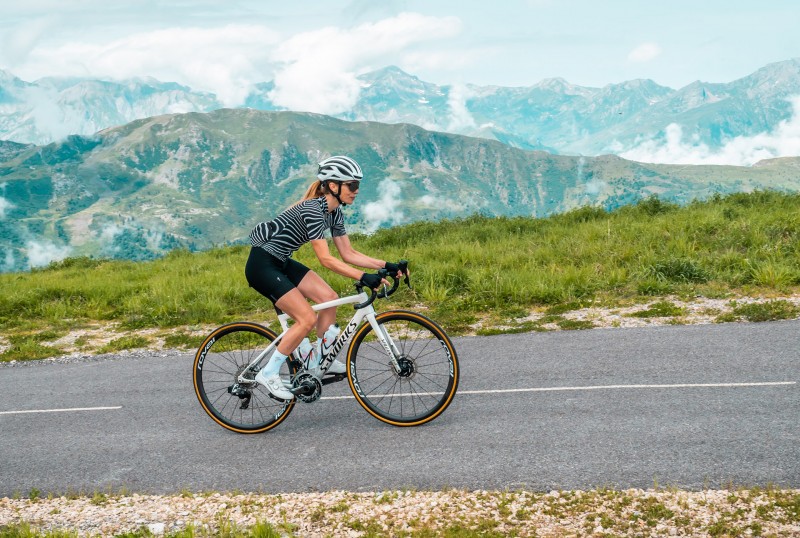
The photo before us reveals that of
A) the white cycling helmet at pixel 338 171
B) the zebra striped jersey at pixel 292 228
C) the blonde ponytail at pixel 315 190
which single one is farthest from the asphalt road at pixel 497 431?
the white cycling helmet at pixel 338 171

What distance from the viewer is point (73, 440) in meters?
7.14

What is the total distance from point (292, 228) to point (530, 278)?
717 centimetres

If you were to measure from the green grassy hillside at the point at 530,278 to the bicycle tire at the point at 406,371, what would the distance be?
370cm

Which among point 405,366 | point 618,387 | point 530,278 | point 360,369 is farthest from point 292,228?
point 530,278

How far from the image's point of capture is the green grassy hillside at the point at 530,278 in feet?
38.8

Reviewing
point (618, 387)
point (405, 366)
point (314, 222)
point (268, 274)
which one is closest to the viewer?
point (314, 222)

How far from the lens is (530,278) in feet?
41.6

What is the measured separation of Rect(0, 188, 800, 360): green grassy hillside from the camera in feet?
38.8

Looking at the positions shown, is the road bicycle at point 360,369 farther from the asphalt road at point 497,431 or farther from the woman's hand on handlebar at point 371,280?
the asphalt road at point 497,431

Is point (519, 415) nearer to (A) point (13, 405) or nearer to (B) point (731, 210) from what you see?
(A) point (13, 405)

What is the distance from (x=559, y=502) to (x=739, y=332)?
558 cm

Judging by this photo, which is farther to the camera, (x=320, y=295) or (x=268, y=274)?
(x=320, y=295)

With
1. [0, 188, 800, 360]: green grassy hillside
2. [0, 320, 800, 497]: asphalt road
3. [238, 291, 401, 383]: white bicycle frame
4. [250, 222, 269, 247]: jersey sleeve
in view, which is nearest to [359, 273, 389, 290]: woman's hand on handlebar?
[238, 291, 401, 383]: white bicycle frame

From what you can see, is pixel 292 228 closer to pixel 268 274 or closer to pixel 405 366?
pixel 268 274
